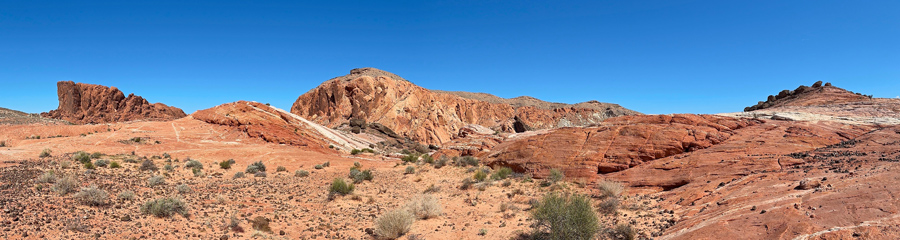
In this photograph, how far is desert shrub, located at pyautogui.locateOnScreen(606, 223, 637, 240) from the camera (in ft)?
24.6

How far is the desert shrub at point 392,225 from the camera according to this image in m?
8.90

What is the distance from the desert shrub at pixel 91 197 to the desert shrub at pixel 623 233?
11554mm

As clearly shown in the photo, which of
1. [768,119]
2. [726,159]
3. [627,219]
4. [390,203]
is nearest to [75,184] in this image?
[390,203]

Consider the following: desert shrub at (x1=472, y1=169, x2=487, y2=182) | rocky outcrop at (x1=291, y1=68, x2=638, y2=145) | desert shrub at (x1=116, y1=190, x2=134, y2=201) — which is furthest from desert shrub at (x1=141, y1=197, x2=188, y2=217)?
rocky outcrop at (x1=291, y1=68, x2=638, y2=145)

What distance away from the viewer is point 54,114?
62.2 meters

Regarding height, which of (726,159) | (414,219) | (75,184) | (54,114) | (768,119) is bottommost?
(414,219)

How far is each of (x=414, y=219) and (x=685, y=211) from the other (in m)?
6.51

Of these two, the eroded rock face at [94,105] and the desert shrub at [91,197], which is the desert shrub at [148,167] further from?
the eroded rock face at [94,105]

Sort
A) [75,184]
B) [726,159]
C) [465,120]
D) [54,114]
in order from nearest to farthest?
1. [75,184]
2. [726,159]
3. [54,114]
4. [465,120]

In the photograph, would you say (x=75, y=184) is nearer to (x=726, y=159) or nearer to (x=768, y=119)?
(x=726, y=159)

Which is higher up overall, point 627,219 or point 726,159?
point 726,159

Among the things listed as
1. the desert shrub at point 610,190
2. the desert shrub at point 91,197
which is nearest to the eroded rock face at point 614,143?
the desert shrub at point 610,190

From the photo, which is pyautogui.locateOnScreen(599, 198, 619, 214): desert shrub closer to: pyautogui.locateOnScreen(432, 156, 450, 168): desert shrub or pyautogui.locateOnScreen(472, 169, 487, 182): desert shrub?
pyautogui.locateOnScreen(472, 169, 487, 182): desert shrub

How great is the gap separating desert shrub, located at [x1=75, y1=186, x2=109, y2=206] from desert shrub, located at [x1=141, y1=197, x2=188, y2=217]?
0.94 meters
